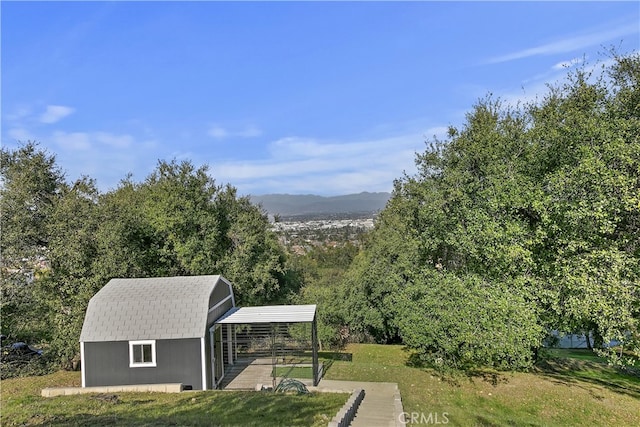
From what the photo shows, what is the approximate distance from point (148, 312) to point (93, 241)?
5.80m

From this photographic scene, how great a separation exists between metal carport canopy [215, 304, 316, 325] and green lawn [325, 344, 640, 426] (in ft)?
9.48

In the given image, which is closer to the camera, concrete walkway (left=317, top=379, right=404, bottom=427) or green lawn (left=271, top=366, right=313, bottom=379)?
concrete walkway (left=317, top=379, right=404, bottom=427)

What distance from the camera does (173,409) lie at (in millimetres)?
10492

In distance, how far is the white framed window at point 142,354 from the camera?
46.0 ft

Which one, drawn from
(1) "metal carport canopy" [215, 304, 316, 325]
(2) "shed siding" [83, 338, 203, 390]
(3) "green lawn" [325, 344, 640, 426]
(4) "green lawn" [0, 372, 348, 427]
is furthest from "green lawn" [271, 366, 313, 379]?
(4) "green lawn" [0, 372, 348, 427]

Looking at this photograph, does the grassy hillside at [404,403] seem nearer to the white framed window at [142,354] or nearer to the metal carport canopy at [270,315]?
the white framed window at [142,354]

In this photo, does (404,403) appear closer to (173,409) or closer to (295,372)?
(295,372)

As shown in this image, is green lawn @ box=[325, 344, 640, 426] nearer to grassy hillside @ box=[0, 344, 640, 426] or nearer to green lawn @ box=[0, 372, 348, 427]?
grassy hillside @ box=[0, 344, 640, 426]

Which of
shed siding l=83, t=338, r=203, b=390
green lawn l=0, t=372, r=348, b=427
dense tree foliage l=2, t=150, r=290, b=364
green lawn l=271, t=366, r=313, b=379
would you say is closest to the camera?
green lawn l=0, t=372, r=348, b=427

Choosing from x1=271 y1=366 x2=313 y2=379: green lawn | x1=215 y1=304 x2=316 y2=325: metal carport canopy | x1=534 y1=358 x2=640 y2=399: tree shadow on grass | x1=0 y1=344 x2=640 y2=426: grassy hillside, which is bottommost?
x1=534 y1=358 x2=640 y2=399: tree shadow on grass

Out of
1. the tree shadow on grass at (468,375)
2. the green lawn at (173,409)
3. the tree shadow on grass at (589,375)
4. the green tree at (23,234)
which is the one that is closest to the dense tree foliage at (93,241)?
the green tree at (23,234)

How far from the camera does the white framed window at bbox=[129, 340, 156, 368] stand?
551 inches

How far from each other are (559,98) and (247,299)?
19270mm

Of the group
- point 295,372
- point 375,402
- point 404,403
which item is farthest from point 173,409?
point 295,372
